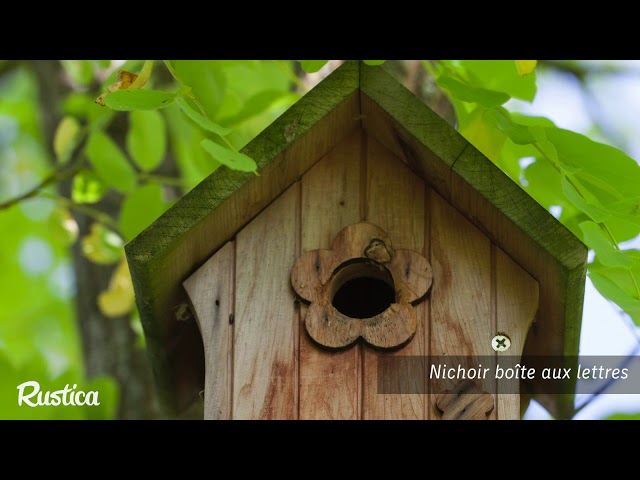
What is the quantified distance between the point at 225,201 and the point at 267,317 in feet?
0.81

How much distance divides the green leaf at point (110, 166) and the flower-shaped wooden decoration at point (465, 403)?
117 centimetres

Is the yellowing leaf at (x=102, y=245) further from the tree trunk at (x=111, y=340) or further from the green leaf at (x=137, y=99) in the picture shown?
the green leaf at (x=137, y=99)

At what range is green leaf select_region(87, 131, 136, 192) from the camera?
279 cm

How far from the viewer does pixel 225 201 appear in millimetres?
2111

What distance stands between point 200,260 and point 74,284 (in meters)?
1.76

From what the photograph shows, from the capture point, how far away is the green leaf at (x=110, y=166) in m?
2.79

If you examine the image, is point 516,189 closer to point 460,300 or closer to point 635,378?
point 460,300

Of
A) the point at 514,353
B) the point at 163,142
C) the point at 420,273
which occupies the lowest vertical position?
the point at 514,353

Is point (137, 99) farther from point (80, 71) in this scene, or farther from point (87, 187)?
point (80, 71)

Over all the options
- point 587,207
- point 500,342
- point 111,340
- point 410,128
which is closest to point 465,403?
point 500,342

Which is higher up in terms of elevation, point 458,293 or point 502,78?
point 502,78

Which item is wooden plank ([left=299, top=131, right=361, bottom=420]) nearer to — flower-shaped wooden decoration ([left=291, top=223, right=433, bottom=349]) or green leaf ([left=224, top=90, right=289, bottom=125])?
flower-shaped wooden decoration ([left=291, top=223, right=433, bottom=349])
